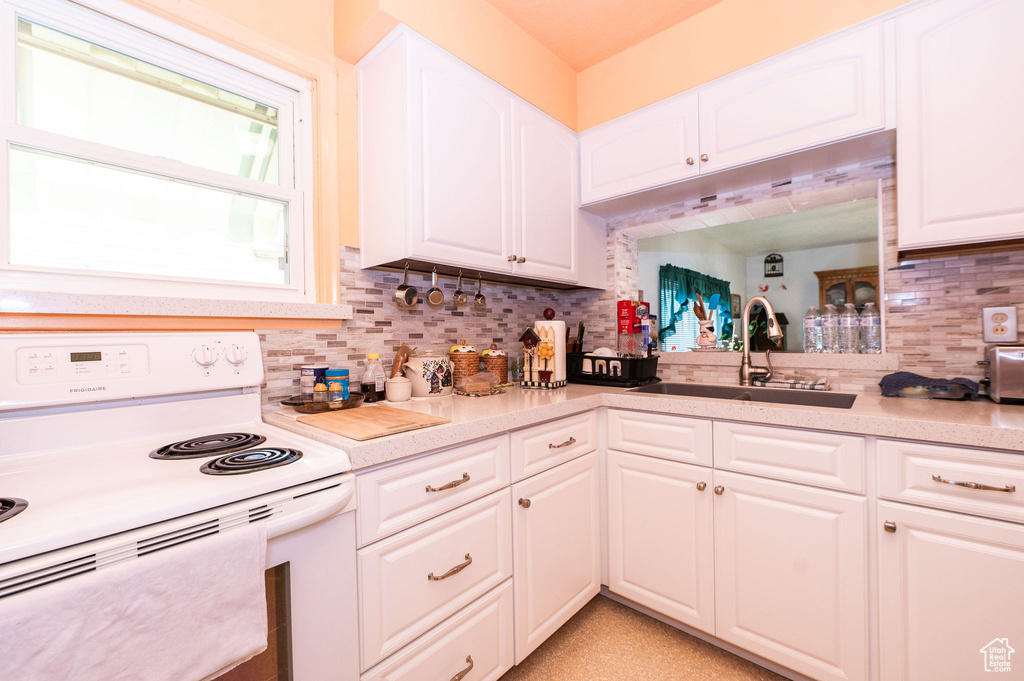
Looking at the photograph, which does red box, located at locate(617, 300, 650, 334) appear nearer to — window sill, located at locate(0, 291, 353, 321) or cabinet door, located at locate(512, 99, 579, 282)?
cabinet door, located at locate(512, 99, 579, 282)

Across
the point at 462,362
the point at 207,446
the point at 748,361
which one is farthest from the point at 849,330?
the point at 207,446

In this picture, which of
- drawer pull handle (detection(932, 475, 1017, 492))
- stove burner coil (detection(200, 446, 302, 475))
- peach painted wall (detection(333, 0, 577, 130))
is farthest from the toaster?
stove burner coil (detection(200, 446, 302, 475))

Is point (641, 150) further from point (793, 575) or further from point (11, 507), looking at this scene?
point (11, 507)

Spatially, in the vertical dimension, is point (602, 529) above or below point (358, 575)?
below

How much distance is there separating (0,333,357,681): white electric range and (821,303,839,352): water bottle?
2.01m

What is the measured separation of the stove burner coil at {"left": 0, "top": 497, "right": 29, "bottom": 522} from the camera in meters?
0.65

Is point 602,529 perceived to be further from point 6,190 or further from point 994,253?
point 6,190

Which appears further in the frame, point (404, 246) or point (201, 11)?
point (404, 246)

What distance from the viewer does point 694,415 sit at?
154cm

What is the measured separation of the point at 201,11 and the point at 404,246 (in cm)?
95

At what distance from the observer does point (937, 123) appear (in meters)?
1.37

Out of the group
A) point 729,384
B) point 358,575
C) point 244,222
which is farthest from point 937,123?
point 244,222

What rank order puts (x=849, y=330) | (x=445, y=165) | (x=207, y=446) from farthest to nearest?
1. (x=849, y=330)
2. (x=445, y=165)
3. (x=207, y=446)

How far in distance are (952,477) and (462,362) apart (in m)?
1.57
